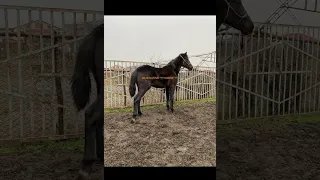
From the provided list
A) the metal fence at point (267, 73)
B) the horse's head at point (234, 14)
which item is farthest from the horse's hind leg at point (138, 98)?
the metal fence at point (267, 73)

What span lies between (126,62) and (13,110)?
2.48m

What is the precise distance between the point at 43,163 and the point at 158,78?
205 centimetres

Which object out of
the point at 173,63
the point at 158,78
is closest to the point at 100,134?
the point at 158,78

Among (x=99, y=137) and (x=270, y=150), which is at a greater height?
(x=99, y=137)

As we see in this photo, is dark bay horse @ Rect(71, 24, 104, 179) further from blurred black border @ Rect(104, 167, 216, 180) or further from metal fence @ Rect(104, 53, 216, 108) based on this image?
blurred black border @ Rect(104, 167, 216, 180)

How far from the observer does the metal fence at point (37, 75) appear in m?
3.59

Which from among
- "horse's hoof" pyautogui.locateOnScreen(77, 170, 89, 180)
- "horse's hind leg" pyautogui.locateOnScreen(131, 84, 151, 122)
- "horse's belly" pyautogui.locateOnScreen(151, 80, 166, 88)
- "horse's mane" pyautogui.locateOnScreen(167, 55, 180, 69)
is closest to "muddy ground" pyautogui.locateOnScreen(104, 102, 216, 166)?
"horse's hind leg" pyautogui.locateOnScreen(131, 84, 151, 122)

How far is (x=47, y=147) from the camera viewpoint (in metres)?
3.65

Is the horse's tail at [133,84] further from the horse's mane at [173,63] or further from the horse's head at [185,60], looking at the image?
the horse's head at [185,60]

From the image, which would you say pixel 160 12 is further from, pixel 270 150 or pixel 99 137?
pixel 270 150

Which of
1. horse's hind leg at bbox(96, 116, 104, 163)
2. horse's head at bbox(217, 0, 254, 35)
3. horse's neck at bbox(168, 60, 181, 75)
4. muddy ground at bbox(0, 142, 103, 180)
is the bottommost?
muddy ground at bbox(0, 142, 103, 180)

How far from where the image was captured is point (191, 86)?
2.46 m

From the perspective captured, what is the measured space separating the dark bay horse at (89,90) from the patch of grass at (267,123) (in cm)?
251

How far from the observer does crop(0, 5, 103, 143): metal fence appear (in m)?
3.59
